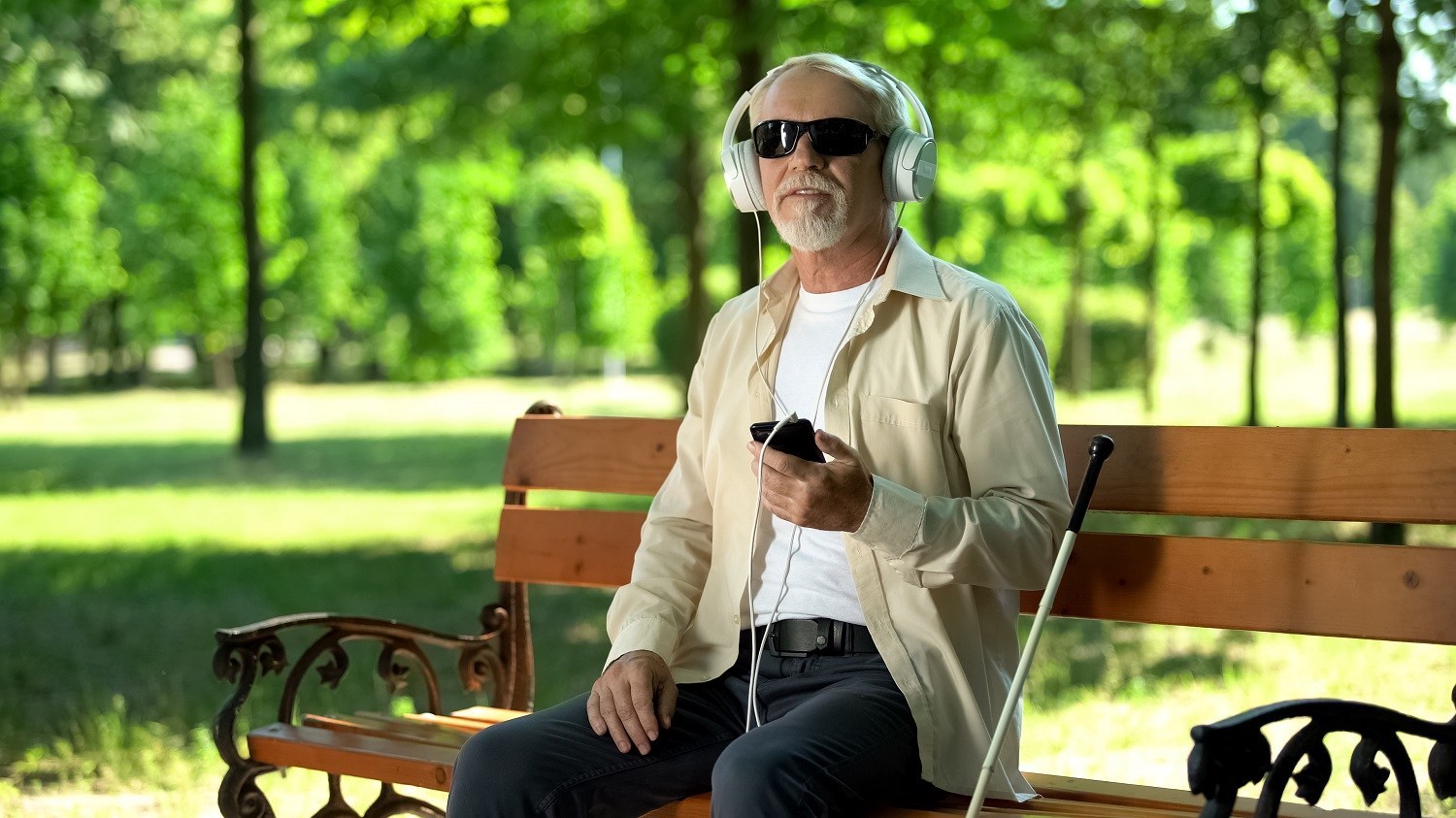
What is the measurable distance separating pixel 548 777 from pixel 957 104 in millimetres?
14241

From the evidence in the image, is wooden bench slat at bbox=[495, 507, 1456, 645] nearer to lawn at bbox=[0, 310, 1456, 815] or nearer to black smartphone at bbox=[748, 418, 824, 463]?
black smartphone at bbox=[748, 418, 824, 463]

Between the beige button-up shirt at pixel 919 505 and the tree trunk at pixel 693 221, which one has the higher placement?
the tree trunk at pixel 693 221

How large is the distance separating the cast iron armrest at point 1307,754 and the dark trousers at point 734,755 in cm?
70

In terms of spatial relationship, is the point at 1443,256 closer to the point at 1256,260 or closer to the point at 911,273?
the point at 1256,260

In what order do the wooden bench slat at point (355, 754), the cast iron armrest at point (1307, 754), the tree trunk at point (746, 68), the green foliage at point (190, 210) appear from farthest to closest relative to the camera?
the green foliage at point (190, 210)
the tree trunk at point (746, 68)
the wooden bench slat at point (355, 754)
the cast iron armrest at point (1307, 754)

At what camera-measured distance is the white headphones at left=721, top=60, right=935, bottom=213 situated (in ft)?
11.3

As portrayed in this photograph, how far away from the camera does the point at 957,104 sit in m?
16.6

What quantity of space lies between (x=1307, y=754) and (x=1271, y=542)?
890 mm

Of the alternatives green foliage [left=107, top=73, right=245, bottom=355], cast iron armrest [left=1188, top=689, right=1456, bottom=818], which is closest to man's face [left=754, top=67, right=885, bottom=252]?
cast iron armrest [left=1188, top=689, right=1456, bottom=818]

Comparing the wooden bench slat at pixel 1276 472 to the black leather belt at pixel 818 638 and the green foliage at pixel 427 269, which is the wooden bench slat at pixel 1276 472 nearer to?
the black leather belt at pixel 818 638

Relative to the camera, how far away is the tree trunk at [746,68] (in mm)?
8625

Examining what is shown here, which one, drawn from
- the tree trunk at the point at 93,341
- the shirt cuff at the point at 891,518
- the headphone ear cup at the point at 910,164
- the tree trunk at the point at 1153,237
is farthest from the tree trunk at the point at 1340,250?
the tree trunk at the point at 93,341

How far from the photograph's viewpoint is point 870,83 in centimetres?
350

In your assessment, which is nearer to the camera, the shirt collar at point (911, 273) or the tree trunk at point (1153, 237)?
the shirt collar at point (911, 273)
